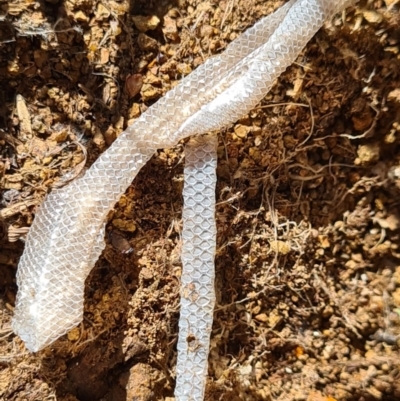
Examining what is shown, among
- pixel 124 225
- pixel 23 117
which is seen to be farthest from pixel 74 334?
pixel 23 117

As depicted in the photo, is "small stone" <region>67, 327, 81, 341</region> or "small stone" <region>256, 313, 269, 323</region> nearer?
"small stone" <region>67, 327, 81, 341</region>

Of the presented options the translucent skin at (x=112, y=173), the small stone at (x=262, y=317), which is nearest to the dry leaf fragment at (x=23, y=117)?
the translucent skin at (x=112, y=173)

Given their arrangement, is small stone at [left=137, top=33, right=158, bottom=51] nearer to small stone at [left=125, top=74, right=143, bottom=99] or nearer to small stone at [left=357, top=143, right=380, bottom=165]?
small stone at [left=125, top=74, right=143, bottom=99]

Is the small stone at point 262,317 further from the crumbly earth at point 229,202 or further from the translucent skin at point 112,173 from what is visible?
the translucent skin at point 112,173

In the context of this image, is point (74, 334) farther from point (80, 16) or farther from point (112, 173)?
point (80, 16)

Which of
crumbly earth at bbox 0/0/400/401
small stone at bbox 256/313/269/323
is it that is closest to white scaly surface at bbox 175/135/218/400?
crumbly earth at bbox 0/0/400/401

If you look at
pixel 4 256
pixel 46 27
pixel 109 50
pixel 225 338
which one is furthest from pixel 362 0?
pixel 4 256

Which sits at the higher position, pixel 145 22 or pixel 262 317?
pixel 145 22
